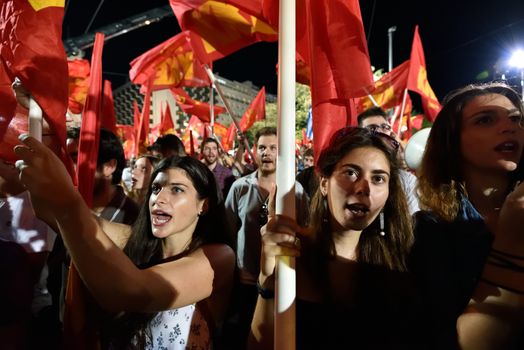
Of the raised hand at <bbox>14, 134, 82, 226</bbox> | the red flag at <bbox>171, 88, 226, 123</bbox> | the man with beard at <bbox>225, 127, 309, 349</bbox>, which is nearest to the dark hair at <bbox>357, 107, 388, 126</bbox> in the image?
the man with beard at <bbox>225, 127, 309, 349</bbox>

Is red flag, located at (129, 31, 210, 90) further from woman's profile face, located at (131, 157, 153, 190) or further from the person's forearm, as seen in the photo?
the person's forearm

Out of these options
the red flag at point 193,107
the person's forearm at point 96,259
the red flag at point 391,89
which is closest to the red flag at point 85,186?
the person's forearm at point 96,259

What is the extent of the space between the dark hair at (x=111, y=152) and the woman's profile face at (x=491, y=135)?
7.99 ft

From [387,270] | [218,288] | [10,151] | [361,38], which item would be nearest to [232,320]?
[218,288]

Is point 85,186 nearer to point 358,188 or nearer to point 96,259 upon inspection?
point 96,259

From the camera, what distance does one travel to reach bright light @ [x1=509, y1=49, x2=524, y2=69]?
33.6ft

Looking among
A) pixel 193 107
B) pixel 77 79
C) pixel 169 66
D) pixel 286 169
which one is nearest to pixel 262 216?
pixel 286 169

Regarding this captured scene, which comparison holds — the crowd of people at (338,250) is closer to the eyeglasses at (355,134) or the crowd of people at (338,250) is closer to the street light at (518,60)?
the eyeglasses at (355,134)

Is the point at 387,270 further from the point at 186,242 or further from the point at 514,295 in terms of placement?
the point at 186,242

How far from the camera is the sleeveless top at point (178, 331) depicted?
178 cm

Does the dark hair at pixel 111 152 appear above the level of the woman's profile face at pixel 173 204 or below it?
above

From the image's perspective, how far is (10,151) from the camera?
1819 millimetres

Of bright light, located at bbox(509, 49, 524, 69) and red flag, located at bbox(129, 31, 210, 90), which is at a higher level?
bright light, located at bbox(509, 49, 524, 69)

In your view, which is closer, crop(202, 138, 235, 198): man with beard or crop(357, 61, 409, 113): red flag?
crop(202, 138, 235, 198): man with beard
